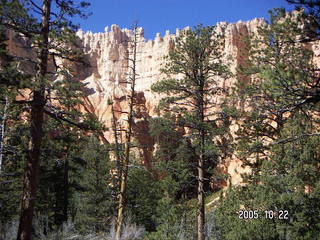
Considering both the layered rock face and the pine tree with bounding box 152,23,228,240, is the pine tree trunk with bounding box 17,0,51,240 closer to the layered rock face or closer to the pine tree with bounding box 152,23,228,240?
the pine tree with bounding box 152,23,228,240

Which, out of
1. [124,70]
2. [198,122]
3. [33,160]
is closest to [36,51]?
[33,160]

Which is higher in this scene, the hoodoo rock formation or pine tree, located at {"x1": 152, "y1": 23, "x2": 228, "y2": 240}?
the hoodoo rock formation

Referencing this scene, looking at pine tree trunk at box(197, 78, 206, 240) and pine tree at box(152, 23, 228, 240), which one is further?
pine tree at box(152, 23, 228, 240)

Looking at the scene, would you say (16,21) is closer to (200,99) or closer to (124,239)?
(200,99)

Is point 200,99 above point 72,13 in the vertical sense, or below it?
below

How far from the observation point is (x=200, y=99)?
1202 cm

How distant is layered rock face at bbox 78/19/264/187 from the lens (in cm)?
4731

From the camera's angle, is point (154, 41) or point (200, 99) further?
point (154, 41)

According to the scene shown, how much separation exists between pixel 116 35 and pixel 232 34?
86.8 feet

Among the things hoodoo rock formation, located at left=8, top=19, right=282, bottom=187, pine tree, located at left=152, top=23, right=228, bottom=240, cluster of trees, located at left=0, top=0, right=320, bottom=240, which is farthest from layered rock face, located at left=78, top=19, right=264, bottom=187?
pine tree, located at left=152, top=23, right=228, bottom=240

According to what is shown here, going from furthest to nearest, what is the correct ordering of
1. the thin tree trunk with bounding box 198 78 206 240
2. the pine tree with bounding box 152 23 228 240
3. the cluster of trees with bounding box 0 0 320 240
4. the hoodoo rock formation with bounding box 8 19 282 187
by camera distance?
the hoodoo rock formation with bounding box 8 19 282 187 < the pine tree with bounding box 152 23 228 240 < the thin tree trunk with bounding box 198 78 206 240 < the cluster of trees with bounding box 0 0 320 240

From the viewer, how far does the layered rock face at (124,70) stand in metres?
47.3

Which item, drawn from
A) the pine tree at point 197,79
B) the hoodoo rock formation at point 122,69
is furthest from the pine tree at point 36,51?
the hoodoo rock formation at point 122,69

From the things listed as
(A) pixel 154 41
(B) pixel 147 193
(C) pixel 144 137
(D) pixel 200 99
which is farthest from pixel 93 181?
(A) pixel 154 41
